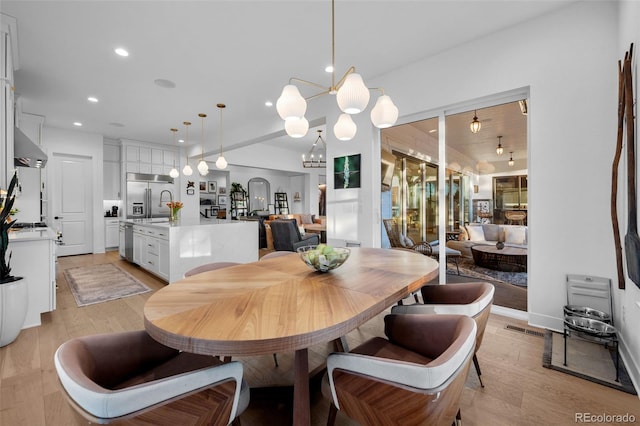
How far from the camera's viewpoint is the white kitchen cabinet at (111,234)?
23.3 ft

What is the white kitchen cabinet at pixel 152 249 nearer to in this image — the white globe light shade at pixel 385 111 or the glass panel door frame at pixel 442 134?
the white globe light shade at pixel 385 111

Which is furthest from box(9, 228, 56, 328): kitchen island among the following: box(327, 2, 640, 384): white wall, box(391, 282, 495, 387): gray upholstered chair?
box(327, 2, 640, 384): white wall

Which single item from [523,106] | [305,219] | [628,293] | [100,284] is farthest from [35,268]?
[305,219]

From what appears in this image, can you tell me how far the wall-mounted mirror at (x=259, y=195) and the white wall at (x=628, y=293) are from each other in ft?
34.7

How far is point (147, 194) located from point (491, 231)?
26.0ft

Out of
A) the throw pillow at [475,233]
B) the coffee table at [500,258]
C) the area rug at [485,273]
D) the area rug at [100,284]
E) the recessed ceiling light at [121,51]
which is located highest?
the recessed ceiling light at [121,51]

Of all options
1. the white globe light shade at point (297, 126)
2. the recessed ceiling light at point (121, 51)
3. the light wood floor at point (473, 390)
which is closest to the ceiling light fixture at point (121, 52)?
the recessed ceiling light at point (121, 51)

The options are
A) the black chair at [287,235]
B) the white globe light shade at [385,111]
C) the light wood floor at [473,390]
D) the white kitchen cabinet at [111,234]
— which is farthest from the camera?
the white kitchen cabinet at [111,234]

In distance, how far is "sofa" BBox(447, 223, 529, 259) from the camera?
139 inches

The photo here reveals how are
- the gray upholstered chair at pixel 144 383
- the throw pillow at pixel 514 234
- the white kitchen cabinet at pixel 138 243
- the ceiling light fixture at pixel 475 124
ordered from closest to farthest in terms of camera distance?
the gray upholstered chair at pixel 144 383 < the ceiling light fixture at pixel 475 124 < the throw pillow at pixel 514 234 < the white kitchen cabinet at pixel 138 243

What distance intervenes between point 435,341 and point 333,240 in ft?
9.72

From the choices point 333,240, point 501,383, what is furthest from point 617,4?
point 333,240

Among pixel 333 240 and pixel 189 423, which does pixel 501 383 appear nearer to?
pixel 189 423

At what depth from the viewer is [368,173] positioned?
12.7ft
